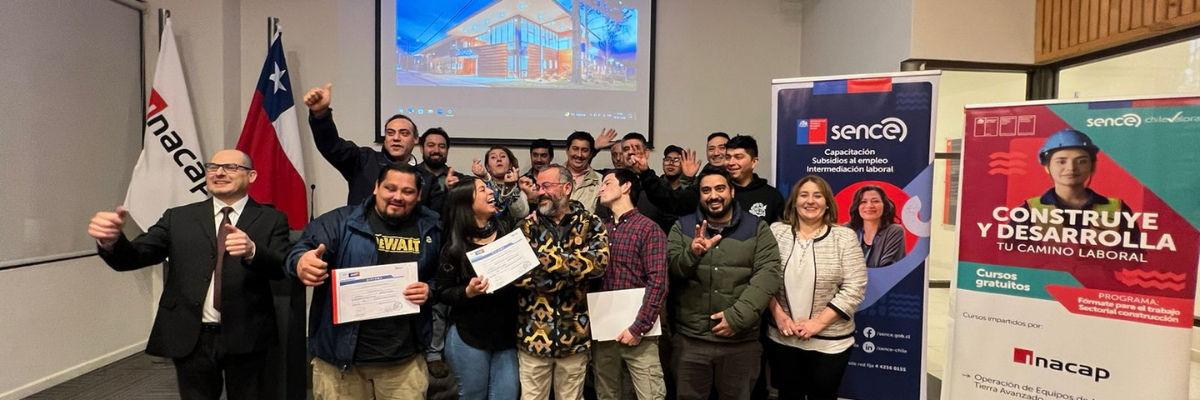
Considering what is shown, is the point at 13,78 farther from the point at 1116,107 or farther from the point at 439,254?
the point at 1116,107

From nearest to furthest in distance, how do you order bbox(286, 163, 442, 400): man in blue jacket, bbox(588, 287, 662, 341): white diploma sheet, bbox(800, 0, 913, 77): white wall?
bbox(286, 163, 442, 400): man in blue jacket, bbox(588, 287, 662, 341): white diploma sheet, bbox(800, 0, 913, 77): white wall

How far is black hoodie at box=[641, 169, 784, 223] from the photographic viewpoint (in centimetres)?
306

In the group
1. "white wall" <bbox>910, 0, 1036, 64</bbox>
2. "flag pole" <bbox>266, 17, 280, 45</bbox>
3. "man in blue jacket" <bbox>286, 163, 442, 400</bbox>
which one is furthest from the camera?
"flag pole" <bbox>266, 17, 280, 45</bbox>

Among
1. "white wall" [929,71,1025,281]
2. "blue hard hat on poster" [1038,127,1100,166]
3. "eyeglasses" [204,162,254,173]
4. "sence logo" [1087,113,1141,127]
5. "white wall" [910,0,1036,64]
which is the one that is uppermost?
"white wall" [910,0,1036,64]

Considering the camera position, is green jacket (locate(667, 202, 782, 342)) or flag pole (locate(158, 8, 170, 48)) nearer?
green jacket (locate(667, 202, 782, 342))

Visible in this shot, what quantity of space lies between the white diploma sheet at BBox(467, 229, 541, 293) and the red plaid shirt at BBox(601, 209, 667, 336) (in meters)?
0.45

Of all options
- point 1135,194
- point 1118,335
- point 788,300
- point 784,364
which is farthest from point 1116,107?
point 784,364

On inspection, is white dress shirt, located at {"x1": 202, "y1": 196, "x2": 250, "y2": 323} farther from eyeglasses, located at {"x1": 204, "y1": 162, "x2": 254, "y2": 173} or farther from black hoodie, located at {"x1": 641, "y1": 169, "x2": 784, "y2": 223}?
black hoodie, located at {"x1": 641, "y1": 169, "x2": 784, "y2": 223}

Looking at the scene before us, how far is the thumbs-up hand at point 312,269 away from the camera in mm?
2059

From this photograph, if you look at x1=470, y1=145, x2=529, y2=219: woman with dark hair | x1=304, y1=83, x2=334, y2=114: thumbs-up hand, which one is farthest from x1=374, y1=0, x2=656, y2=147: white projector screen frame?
x1=304, y1=83, x2=334, y2=114: thumbs-up hand

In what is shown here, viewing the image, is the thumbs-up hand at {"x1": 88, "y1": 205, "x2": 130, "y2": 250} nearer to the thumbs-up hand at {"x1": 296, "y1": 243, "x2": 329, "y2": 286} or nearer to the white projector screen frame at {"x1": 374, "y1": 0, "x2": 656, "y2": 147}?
the thumbs-up hand at {"x1": 296, "y1": 243, "x2": 329, "y2": 286}

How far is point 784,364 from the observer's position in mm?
2707

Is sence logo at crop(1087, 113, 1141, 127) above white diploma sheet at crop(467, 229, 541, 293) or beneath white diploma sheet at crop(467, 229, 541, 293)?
above

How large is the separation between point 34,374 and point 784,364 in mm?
4532
